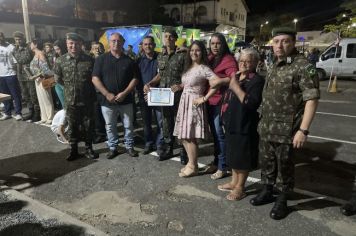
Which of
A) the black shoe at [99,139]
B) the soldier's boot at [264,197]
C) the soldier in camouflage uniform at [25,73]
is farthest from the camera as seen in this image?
the soldier in camouflage uniform at [25,73]

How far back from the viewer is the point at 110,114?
4918mm

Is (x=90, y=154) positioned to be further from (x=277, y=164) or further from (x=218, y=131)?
(x=277, y=164)

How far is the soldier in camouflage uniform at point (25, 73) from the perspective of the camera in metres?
7.16

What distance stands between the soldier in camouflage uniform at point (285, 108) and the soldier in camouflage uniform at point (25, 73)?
19.5 feet

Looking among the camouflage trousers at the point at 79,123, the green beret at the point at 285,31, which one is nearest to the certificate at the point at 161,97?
the camouflage trousers at the point at 79,123

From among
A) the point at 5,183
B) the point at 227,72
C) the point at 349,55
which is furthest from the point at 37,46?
the point at 349,55

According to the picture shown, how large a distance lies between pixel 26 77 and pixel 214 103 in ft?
17.1

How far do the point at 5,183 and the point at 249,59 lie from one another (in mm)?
3632

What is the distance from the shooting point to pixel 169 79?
15.5ft

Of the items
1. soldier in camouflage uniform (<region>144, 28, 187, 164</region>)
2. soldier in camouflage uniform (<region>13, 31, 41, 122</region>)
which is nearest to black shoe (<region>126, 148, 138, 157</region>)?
soldier in camouflage uniform (<region>144, 28, 187, 164</region>)

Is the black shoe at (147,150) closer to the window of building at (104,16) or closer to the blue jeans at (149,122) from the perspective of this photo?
the blue jeans at (149,122)

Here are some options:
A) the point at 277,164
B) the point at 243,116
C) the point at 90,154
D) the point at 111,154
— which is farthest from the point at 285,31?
the point at 90,154

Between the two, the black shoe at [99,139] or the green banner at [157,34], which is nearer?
the black shoe at [99,139]

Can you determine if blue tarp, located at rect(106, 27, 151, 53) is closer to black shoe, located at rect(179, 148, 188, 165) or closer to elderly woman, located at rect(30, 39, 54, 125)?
elderly woman, located at rect(30, 39, 54, 125)
